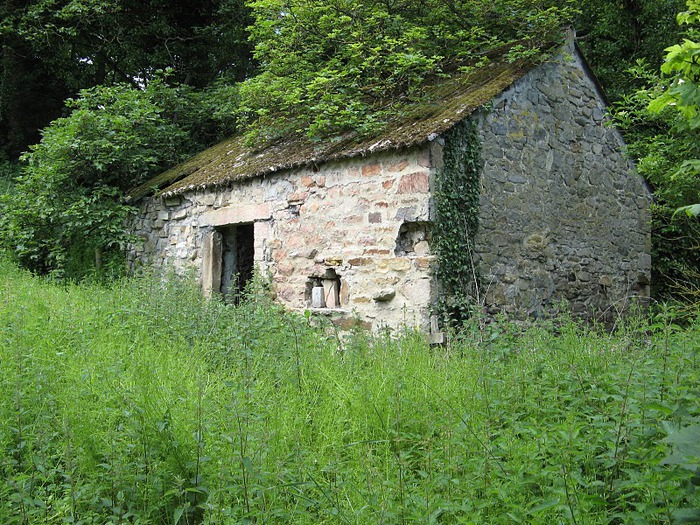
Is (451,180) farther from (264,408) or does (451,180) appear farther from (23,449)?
(23,449)

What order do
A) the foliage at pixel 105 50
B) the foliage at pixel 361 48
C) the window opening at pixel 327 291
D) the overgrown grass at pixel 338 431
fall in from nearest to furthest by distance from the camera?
the overgrown grass at pixel 338 431 → the window opening at pixel 327 291 → the foliage at pixel 361 48 → the foliage at pixel 105 50

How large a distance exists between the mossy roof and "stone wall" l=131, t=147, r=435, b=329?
0.17 meters

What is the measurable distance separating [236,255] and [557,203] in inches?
201

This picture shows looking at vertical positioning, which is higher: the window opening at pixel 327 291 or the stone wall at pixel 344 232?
the stone wall at pixel 344 232

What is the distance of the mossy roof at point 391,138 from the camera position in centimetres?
653

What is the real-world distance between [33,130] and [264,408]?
15462 mm

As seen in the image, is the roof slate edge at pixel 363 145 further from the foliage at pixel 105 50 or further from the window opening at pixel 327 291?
the foliage at pixel 105 50

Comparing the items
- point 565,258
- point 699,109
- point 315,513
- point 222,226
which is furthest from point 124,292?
point 699,109

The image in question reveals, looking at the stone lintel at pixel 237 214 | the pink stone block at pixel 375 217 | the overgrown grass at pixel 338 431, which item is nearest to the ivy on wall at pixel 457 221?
the pink stone block at pixel 375 217

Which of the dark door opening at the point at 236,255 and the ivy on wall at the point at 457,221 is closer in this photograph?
the ivy on wall at the point at 457,221

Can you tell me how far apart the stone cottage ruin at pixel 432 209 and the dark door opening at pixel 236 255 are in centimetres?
2

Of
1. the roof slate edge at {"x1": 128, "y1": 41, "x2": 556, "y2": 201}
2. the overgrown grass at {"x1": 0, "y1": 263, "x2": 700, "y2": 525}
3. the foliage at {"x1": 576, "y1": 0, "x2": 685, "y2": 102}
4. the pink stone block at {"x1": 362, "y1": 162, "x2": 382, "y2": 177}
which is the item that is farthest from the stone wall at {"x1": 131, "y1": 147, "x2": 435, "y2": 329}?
the foliage at {"x1": 576, "y1": 0, "x2": 685, "y2": 102}

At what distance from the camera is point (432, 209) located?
20.6 feet

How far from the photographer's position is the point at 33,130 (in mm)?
15711
